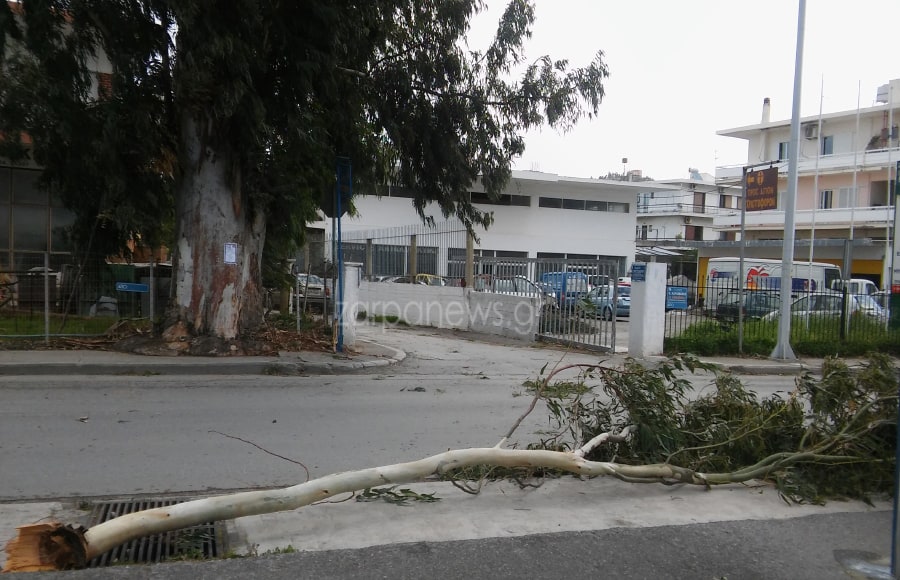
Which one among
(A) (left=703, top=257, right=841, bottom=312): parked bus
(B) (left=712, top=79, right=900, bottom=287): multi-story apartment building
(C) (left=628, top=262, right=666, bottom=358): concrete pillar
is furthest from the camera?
(B) (left=712, top=79, right=900, bottom=287): multi-story apartment building

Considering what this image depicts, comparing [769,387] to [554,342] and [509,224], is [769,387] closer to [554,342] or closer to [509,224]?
[554,342]

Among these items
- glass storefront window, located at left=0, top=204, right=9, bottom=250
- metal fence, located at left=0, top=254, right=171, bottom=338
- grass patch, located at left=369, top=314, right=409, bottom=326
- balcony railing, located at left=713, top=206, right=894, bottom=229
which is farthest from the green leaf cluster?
balcony railing, located at left=713, top=206, right=894, bottom=229

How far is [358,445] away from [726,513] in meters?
3.40

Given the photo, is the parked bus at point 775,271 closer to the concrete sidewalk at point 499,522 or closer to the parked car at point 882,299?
the parked car at point 882,299

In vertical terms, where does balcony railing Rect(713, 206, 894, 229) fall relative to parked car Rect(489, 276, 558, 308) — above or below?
above

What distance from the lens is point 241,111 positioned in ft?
33.6

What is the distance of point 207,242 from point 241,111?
91.0 inches

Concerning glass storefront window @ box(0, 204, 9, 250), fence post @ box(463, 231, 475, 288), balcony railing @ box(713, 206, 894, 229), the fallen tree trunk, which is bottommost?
the fallen tree trunk

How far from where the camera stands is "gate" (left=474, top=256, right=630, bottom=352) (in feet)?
47.8

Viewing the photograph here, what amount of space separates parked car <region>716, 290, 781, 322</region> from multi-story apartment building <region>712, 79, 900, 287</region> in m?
19.1

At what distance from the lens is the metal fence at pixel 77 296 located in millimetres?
11961

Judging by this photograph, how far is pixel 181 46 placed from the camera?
956 centimetres

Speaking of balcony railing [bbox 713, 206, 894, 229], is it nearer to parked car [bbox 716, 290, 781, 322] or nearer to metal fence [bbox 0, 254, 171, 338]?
parked car [bbox 716, 290, 781, 322]

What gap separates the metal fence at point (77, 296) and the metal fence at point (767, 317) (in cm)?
1099
